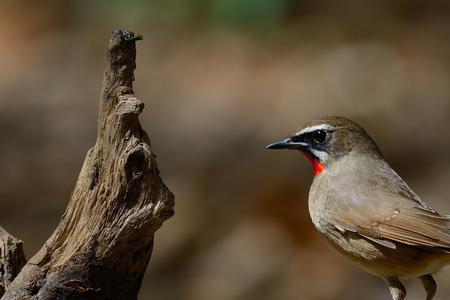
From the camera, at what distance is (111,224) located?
418cm

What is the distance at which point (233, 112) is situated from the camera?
370 inches

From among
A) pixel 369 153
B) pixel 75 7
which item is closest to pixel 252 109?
pixel 75 7

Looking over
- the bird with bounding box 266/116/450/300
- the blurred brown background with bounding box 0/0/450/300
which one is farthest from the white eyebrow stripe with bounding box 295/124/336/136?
the blurred brown background with bounding box 0/0/450/300

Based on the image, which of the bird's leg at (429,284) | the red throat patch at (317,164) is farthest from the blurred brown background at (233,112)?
the red throat patch at (317,164)

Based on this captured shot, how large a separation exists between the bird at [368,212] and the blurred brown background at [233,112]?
2.66 metres

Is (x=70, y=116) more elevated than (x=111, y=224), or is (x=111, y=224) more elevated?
(x=70, y=116)

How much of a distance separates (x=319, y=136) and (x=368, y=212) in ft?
1.64

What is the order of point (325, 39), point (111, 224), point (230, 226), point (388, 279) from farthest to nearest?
point (325, 39)
point (230, 226)
point (388, 279)
point (111, 224)

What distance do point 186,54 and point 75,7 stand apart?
144 cm

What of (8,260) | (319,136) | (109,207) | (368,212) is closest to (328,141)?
(319,136)

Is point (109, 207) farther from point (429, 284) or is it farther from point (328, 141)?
point (429, 284)

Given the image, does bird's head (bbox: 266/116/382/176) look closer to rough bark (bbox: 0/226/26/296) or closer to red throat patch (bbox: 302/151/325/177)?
red throat patch (bbox: 302/151/325/177)

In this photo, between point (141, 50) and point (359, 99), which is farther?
point (141, 50)

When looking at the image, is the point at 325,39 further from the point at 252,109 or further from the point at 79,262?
the point at 79,262
